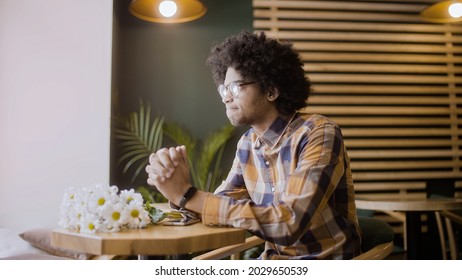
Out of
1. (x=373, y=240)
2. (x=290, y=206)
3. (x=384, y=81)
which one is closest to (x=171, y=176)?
(x=290, y=206)

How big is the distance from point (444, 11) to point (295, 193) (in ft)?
9.19

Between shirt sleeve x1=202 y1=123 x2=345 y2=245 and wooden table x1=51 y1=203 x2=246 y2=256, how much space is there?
0.04 meters

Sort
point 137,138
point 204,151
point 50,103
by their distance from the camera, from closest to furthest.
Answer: point 50,103 → point 137,138 → point 204,151

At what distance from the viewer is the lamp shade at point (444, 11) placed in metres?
3.00

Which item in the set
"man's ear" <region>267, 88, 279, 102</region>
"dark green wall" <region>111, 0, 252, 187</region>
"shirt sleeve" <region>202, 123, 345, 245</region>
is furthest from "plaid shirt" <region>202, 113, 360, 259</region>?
"dark green wall" <region>111, 0, 252, 187</region>

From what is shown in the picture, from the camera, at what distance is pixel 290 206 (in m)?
1.06

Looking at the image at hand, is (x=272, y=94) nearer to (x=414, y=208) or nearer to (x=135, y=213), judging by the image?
(x=135, y=213)

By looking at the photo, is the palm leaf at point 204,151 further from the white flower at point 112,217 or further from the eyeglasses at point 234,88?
the white flower at point 112,217

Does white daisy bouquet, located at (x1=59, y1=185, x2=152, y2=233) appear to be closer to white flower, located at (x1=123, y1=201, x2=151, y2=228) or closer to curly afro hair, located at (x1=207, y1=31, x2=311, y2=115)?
white flower, located at (x1=123, y1=201, x2=151, y2=228)

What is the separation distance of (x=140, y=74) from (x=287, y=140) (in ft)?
7.85

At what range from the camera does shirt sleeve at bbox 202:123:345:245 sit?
1042 mm

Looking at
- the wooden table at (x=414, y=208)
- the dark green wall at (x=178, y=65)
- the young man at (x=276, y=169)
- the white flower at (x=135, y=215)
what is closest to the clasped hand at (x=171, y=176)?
the young man at (x=276, y=169)

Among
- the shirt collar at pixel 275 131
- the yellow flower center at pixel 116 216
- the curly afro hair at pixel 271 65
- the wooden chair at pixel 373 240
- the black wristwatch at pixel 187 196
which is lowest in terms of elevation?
the wooden chair at pixel 373 240
